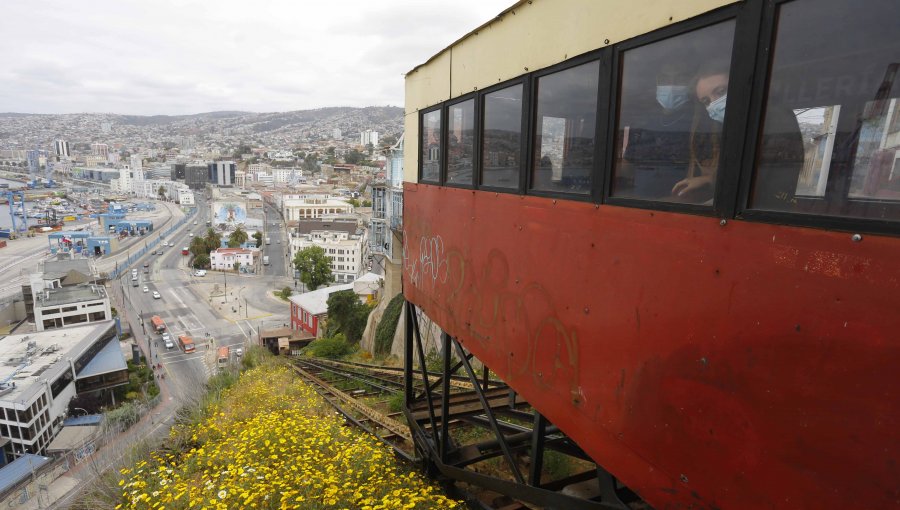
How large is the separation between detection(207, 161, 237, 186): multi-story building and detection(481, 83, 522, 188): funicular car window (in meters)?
193

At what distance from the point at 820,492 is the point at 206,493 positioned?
5.61 meters

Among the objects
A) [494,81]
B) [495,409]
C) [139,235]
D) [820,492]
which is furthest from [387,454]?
[139,235]

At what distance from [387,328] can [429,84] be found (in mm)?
17553

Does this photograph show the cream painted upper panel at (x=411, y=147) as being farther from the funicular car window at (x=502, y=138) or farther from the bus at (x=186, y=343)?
the bus at (x=186, y=343)

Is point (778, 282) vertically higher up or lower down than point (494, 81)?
lower down

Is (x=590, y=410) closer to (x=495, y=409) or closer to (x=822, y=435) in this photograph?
(x=822, y=435)

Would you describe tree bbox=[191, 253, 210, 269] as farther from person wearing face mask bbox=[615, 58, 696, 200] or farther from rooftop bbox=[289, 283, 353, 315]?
person wearing face mask bbox=[615, 58, 696, 200]

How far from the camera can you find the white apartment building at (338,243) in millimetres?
67812

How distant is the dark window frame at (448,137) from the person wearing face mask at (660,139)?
1854 millimetres

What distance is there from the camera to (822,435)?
1.77 meters

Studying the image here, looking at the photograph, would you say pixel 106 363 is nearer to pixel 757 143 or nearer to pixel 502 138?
pixel 502 138

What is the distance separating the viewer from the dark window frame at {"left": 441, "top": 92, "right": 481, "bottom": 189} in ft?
14.3

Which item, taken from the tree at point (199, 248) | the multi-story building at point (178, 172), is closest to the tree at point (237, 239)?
the tree at point (199, 248)

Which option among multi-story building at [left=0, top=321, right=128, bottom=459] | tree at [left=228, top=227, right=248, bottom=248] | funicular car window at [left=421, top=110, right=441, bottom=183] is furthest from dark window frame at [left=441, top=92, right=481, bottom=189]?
tree at [left=228, top=227, right=248, bottom=248]
